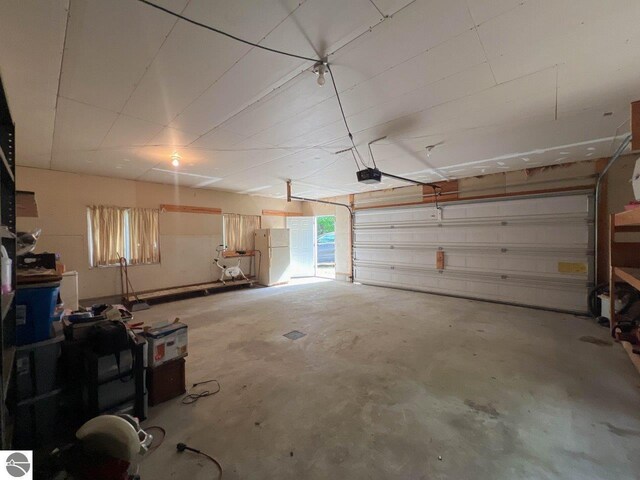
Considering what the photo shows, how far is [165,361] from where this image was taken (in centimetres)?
224

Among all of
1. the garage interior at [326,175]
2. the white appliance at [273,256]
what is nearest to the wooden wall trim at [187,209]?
the garage interior at [326,175]

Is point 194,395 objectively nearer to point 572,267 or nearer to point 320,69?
point 320,69

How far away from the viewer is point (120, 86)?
2.16 m

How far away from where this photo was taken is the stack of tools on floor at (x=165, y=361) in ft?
7.16

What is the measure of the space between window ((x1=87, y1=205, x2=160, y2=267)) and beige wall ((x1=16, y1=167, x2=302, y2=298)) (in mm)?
120

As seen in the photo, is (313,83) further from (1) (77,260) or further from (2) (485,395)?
(1) (77,260)

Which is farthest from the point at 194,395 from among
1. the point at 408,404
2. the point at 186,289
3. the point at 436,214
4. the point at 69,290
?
the point at 436,214

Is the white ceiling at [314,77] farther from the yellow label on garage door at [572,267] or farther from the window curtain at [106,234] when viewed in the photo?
the yellow label on garage door at [572,267]

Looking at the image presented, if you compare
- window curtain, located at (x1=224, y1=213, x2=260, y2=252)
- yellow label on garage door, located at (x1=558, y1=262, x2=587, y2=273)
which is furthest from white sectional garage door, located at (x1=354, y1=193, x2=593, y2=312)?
window curtain, located at (x1=224, y1=213, x2=260, y2=252)

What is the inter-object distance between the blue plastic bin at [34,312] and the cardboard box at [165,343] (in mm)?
637

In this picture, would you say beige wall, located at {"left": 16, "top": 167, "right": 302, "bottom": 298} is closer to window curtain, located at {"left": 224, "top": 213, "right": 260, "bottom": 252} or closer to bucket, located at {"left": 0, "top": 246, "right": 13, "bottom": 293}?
window curtain, located at {"left": 224, "top": 213, "right": 260, "bottom": 252}

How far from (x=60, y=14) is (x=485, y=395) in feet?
13.1

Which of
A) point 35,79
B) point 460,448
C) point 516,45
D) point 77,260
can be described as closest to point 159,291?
point 77,260

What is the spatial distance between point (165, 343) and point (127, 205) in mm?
4653
